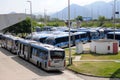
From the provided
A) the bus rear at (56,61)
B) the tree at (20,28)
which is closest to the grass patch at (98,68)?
the bus rear at (56,61)

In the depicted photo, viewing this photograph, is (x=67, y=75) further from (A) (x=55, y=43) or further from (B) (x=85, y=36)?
(B) (x=85, y=36)

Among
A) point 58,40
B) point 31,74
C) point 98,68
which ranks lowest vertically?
point 31,74

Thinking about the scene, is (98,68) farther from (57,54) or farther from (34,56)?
(34,56)

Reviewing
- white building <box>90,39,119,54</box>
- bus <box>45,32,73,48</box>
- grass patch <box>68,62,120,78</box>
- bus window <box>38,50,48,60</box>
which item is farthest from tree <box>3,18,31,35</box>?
bus window <box>38,50,48,60</box>

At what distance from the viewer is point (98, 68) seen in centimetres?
3347

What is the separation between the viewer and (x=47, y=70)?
32.5 meters

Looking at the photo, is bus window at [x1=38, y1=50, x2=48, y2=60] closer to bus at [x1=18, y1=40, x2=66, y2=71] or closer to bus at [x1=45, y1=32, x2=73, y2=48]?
bus at [x1=18, y1=40, x2=66, y2=71]

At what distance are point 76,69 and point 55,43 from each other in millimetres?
22600

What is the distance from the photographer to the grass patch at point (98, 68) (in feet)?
100

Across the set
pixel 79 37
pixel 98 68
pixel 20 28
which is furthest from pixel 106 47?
pixel 20 28

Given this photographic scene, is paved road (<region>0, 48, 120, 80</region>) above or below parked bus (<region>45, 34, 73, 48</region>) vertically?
below

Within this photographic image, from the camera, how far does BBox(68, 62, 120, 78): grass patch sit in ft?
100

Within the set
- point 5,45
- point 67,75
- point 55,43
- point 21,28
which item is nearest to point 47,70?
point 67,75

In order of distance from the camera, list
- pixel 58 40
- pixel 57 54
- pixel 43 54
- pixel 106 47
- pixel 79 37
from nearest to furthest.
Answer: pixel 57 54, pixel 43 54, pixel 106 47, pixel 58 40, pixel 79 37
